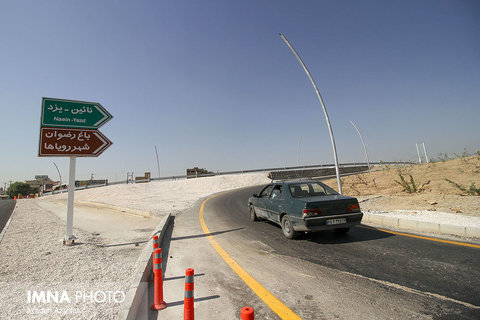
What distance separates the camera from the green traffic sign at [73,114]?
6309 millimetres

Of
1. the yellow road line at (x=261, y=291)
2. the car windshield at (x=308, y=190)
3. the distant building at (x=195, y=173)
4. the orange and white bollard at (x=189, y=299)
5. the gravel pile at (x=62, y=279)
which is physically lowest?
the yellow road line at (x=261, y=291)

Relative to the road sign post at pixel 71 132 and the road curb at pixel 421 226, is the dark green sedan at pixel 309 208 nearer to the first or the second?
the road curb at pixel 421 226

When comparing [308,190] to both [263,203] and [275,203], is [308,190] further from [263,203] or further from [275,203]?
[263,203]

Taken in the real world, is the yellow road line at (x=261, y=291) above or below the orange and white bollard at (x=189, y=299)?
below

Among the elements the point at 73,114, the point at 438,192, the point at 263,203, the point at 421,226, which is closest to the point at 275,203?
the point at 263,203

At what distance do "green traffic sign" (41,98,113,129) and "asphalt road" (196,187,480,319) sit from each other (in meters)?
5.38

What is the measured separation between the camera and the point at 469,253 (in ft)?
13.5

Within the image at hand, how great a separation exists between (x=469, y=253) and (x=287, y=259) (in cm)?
338

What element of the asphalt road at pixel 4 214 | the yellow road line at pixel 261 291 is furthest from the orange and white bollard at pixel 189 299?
the asphalt road at pixel 4 214

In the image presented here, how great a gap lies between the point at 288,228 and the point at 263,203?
167 centimetres

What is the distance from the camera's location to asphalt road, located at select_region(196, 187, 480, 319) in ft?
8.48

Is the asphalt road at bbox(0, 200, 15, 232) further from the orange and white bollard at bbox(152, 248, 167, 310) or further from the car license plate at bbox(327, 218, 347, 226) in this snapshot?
the car license plate at bbox(327, 218, 347, 226)

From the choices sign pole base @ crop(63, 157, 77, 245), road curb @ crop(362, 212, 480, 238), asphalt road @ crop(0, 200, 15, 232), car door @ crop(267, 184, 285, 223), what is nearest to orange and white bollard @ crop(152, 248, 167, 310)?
car door @ crop(267, 184, 285, 223)

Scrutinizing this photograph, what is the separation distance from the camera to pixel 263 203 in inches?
290
